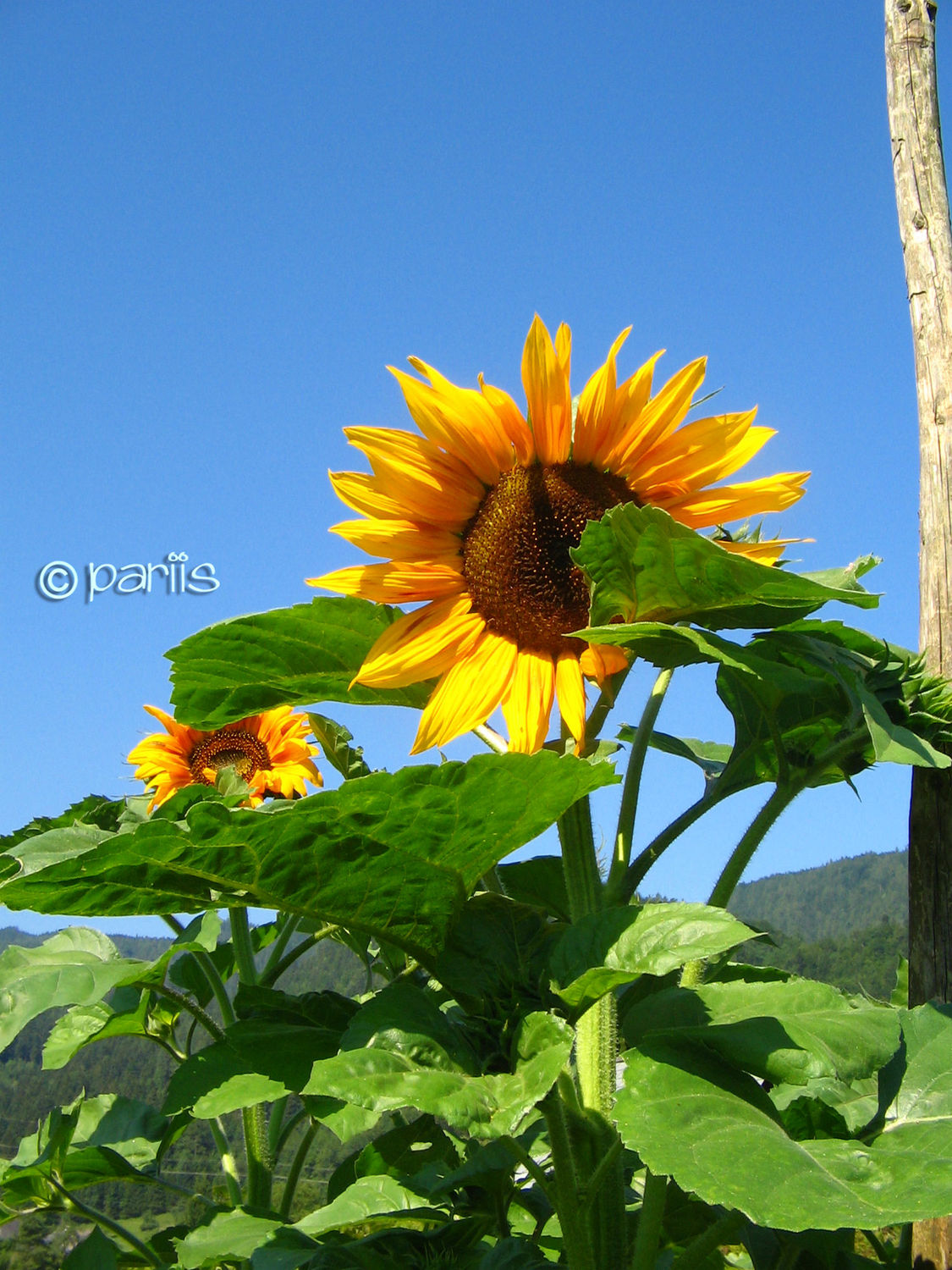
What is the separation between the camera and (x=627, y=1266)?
4.68 ft

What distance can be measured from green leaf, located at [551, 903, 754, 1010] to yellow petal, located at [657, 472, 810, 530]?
1.77 ft

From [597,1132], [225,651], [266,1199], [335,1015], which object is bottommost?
[266,1199]

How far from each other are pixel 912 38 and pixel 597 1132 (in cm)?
261

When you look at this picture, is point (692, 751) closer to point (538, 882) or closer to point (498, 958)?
point (538, 882)

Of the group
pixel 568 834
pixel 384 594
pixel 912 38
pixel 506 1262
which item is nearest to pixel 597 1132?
pixel 506 1262

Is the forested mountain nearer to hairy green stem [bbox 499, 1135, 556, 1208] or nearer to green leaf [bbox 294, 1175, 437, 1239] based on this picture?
green leaf [bbox 294, 1175, 437, 1239]

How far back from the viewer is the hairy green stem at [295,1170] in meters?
2.06

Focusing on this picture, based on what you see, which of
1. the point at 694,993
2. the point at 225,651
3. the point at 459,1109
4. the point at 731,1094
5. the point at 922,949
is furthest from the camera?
the point at 922,949

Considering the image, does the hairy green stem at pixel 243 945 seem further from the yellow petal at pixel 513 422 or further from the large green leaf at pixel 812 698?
the yellow petal at pixel 513 422

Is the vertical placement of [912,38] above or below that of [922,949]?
above

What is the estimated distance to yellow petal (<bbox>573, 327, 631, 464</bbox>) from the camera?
4.72ft

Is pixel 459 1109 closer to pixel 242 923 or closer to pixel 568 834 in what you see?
pixel 568 834

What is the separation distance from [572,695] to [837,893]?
47655mm

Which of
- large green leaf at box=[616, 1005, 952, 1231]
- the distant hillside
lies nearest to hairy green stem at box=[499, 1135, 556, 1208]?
large green leaf at box=[616, 1005, 952, 1231]
